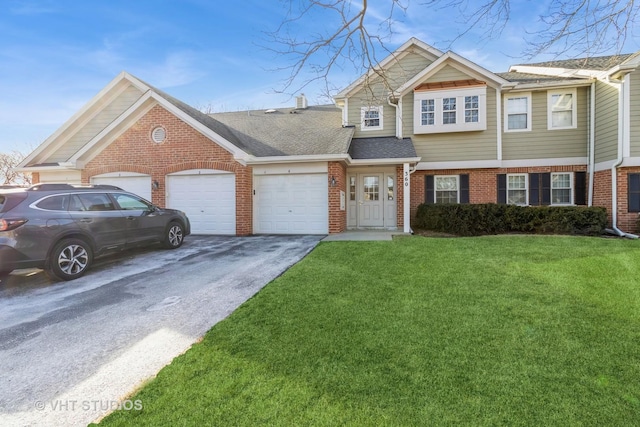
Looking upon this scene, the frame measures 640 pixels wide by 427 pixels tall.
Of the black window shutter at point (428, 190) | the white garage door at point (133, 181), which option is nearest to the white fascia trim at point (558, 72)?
the black window shutter at point (428, 190)

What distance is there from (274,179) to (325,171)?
6.13 feet

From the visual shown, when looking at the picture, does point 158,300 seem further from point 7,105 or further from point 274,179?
point 7,105

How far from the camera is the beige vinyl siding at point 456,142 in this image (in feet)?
39.8

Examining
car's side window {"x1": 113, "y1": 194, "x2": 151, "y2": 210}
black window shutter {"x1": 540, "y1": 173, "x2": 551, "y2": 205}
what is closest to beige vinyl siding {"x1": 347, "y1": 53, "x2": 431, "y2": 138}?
black window shutter {"x1": 540, "y1": 173, "x2": 551, "y2": 205}

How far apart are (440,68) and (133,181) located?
12.4m

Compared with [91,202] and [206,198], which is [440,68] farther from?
[91,202]

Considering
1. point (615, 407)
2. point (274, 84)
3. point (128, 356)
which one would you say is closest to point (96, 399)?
point (128, 356)

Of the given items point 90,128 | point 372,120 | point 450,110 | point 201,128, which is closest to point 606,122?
point 450,110

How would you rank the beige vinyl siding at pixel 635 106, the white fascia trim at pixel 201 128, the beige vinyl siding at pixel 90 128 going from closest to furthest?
the beige vinyl siding at pixel 635 106
the white fascia trim at pixel 201 128
the beige vinyl siding at pixel 90 128

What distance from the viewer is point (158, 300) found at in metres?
4.69

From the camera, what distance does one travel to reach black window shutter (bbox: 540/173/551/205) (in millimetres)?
12031

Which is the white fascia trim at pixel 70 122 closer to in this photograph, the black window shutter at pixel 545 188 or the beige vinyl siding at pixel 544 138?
the beige vinyl siding at pixel 544 138

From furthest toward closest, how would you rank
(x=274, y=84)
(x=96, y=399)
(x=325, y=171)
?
(x=325, y=171), (x=274, y=84), (x=96, y=399)

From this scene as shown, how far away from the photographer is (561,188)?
12.0 metres
